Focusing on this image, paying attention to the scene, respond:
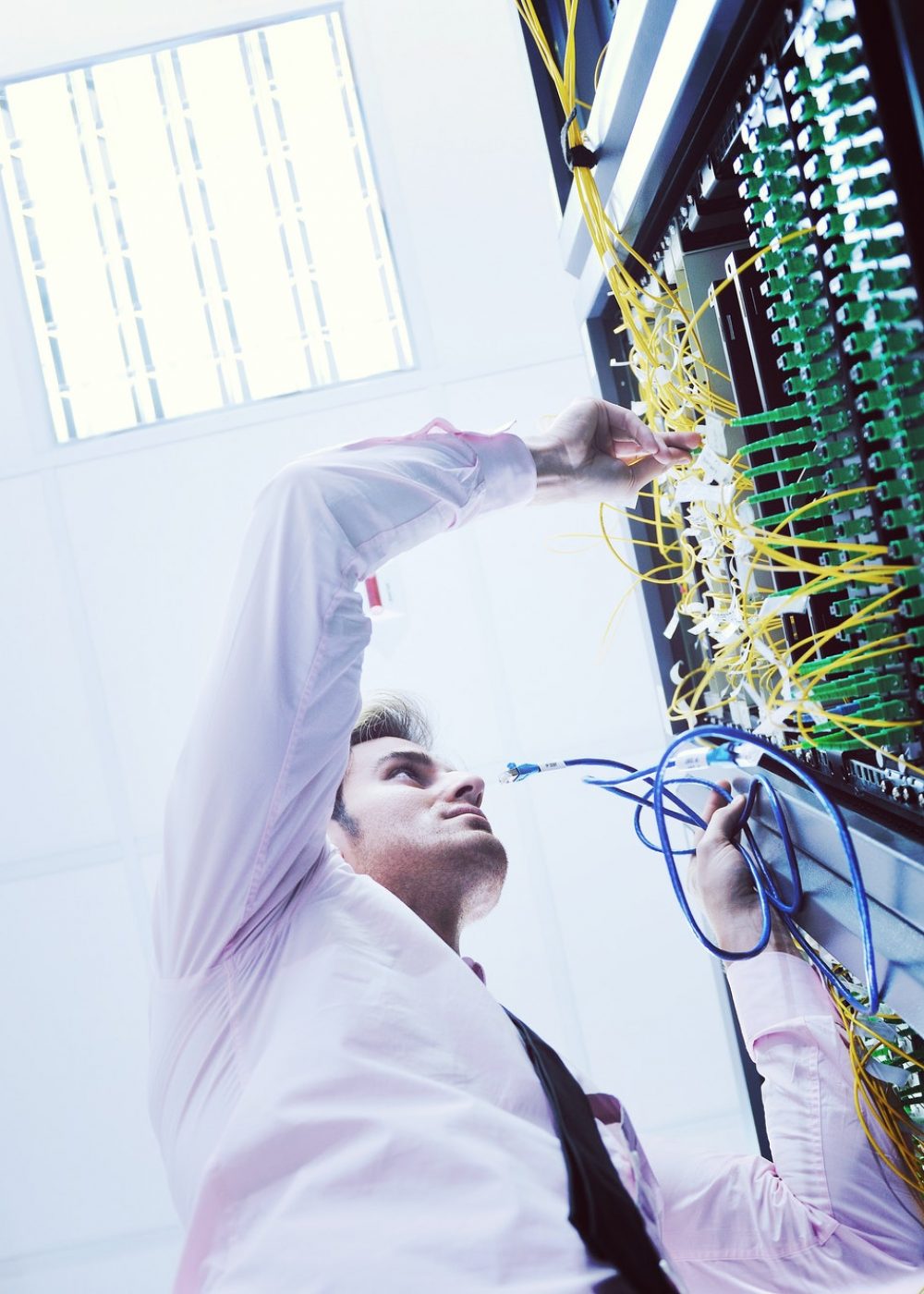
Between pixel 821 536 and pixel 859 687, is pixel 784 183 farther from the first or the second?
pixel 859 687

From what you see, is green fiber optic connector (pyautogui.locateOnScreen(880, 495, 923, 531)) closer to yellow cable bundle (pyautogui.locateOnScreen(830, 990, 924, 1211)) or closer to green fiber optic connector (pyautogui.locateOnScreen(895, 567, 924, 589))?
green fiber optic connector (pyautogui.locateOnScreen(895, 567, 924, 589))

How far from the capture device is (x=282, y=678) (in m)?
0.91

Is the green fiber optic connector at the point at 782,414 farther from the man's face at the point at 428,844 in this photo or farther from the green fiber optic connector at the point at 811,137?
the man's face at the point at 428,844

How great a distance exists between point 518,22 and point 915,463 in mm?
932

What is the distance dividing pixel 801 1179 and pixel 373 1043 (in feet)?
1.92

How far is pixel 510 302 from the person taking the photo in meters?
2.18

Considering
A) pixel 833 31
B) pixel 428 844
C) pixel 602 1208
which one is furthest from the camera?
pixel 428 844

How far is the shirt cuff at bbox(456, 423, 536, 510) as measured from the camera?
1.00 meters

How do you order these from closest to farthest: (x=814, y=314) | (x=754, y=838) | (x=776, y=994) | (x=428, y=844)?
(x=814, y=314), (x=754, y=838), (x=776, y=994), (x=428, y=844)

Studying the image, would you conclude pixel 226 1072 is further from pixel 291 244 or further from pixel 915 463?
pixel 291 244

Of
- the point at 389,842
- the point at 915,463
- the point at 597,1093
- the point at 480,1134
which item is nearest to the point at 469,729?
the point at 389,842

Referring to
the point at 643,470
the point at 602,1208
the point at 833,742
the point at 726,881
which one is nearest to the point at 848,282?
the point at 833,742

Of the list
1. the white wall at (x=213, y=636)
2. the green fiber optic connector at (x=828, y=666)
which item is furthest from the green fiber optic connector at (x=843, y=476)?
the white wall at (x=213, y=636)

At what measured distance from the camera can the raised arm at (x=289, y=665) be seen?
90cm
